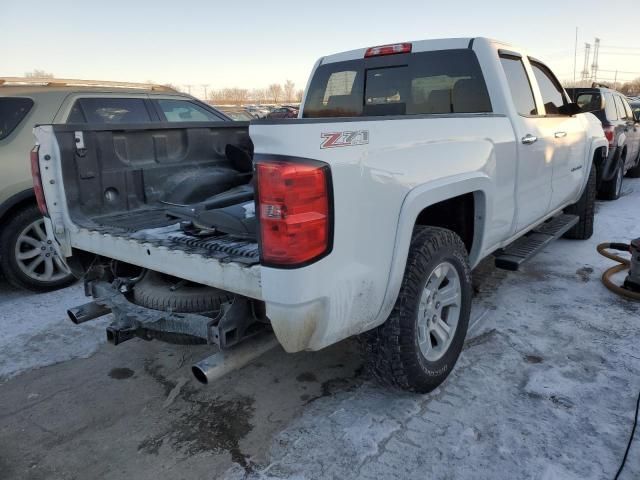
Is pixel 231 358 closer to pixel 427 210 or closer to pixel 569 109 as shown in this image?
pixel 427 210

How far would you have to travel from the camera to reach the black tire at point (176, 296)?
2.68 meters

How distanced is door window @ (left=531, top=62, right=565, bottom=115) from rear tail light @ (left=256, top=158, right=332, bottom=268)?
312 cm

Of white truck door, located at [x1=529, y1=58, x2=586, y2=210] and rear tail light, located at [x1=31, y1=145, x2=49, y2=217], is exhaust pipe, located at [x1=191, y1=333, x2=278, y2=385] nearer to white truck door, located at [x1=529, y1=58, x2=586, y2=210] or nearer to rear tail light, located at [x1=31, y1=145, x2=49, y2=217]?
rear tail light, located at [x1=31, y1=145, x2=49, y2=217]

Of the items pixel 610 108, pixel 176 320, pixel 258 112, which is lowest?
pixel 176 320

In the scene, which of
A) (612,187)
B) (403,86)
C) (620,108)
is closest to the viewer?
(403,86)

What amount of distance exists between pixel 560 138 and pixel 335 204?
125 inches

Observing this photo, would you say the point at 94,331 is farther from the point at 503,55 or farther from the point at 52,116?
the point at 503,55

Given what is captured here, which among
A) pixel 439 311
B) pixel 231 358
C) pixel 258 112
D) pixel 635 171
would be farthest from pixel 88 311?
pixel 258 112

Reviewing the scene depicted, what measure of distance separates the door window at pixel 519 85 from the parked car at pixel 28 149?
11.1 feet

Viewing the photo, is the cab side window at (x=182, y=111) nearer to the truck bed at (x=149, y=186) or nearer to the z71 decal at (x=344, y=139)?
the truck bed at (x=149, y=186)

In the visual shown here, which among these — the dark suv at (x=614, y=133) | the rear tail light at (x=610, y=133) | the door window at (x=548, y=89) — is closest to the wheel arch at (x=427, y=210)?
the door window at (x=548, y=89)

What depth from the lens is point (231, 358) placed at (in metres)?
2.36

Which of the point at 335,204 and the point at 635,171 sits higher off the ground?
the point at 335,204

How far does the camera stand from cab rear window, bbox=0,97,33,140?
466 centimetres
